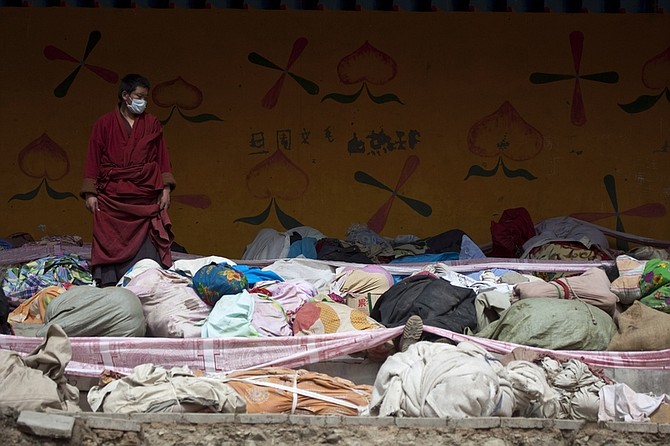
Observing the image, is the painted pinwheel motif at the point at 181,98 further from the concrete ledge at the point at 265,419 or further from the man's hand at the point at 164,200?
the concrete ledge at the point at 265,419

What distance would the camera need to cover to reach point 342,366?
274 inches

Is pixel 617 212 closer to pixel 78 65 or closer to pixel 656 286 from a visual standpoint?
pixel 656 286

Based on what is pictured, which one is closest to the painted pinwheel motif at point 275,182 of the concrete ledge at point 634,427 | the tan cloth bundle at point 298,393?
the tan cloth bundle at point 298,393

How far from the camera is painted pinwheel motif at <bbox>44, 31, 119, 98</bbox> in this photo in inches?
412

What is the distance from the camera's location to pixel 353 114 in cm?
1052

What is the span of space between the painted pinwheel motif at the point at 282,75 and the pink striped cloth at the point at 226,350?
3.88 meters

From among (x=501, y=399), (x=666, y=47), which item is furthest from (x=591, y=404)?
(x=666, y=47)

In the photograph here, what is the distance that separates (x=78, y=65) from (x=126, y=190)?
2.60m

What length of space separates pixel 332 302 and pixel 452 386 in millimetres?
1510

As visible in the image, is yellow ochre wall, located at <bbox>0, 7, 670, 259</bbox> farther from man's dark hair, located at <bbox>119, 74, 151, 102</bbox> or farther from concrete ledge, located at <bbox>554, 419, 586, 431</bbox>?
concrete ledge, located at <bbox>554, 419, 586, 431</bbox>

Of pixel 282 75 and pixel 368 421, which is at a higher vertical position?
pixel 282 75

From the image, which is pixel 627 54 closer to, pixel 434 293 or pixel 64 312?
pixel 434 293

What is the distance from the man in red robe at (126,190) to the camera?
814 centimetres

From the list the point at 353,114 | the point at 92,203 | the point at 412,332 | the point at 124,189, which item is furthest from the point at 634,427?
the point at 353,114
